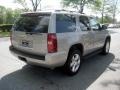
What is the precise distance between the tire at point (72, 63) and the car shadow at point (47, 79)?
0.15 metres

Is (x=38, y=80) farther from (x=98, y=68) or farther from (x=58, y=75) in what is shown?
(x=98, y=68)

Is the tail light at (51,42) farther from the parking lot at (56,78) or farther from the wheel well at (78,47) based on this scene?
the parking lot at (56,78)

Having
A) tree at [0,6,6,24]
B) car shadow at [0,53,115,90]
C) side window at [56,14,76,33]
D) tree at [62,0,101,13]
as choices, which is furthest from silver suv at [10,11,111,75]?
tree at [0,6,6,24]

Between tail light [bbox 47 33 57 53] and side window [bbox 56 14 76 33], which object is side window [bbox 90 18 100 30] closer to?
side window [bbox 56 14 76 33]

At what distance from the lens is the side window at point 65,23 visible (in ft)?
14.7

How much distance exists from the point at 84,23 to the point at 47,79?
2171 mm

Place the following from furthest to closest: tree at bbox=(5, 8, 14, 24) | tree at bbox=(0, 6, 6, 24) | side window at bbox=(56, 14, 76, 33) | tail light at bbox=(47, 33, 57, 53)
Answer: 1. tree at bbox=(5, 8, 14, 24)
2. tree at bbox=(0, 6, 6, 24)
3. side window at bbox=(56, 14, 76, 33)
4. tail light at bbox=(47, 33, 57, 53)

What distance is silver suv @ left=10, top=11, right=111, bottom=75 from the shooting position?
425 cm

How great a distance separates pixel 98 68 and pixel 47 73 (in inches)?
71.1

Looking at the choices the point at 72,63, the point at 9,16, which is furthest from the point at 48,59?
the point at 9,16

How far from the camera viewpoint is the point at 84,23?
5.62 m

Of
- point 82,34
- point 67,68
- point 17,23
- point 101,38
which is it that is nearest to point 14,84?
point 67,68

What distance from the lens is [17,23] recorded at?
5141mm

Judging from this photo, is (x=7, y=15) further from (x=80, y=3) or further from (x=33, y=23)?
(x=33, y=23)
